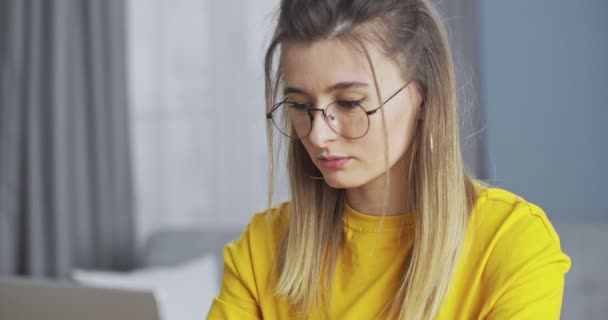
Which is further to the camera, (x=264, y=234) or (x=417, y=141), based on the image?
(x=264, y=234)

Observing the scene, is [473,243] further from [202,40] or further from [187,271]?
Result: [202,40]

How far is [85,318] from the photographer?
72.9 inches

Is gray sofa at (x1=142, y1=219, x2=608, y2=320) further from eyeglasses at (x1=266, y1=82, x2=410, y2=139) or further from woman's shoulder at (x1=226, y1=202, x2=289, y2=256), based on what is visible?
eyeglasses at (x1=266, y1=82, x2=410, y2=139)

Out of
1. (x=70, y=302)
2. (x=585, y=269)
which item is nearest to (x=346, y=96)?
(x=70, y=302)

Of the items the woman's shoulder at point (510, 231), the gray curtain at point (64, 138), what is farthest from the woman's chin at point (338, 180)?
the gray curtain at point (64, 138)

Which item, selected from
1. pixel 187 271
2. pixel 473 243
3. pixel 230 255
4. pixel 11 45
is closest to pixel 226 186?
pixel 187 271

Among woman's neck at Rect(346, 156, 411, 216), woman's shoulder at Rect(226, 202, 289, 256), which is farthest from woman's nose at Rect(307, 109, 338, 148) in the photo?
woman's shoulder at Rect(226, 202, 289, 256)

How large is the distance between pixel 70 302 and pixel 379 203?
90 centimetres

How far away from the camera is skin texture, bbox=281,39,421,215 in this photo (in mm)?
1217

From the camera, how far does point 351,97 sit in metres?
1.22

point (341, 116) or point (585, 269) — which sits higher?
point (341, 116)

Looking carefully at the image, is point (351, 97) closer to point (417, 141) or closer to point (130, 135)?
point (417, 141)

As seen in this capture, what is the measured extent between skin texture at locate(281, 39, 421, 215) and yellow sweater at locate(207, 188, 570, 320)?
156 millimetres

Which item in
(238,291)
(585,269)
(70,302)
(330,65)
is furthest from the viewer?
(585,269)
